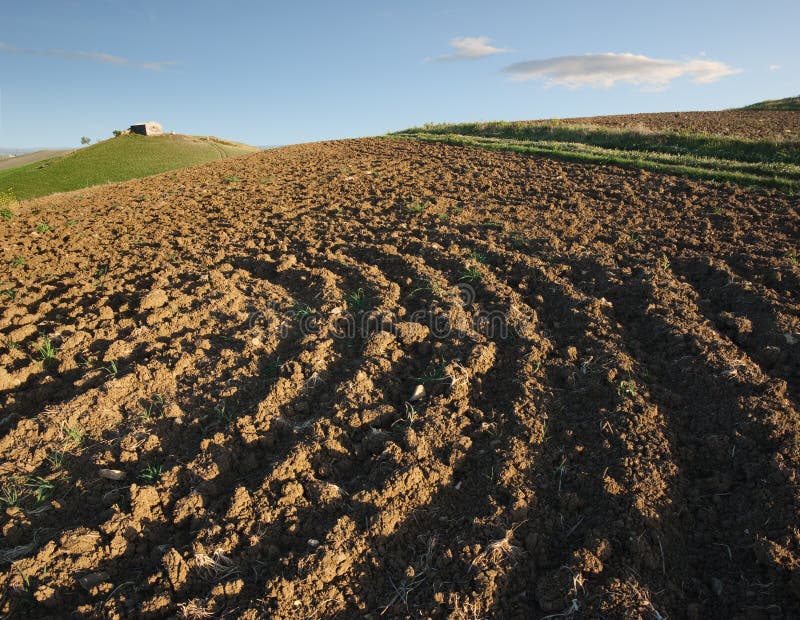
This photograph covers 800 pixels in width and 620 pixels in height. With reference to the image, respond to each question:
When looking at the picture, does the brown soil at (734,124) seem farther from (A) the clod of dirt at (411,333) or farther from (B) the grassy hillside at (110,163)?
(B) the grassy hillside at (110,163)

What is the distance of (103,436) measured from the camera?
4.03 m

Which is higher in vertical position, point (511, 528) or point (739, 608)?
point (511, 528)

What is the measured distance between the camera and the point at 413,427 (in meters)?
3.93

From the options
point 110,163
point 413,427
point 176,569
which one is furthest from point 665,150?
point 110,163

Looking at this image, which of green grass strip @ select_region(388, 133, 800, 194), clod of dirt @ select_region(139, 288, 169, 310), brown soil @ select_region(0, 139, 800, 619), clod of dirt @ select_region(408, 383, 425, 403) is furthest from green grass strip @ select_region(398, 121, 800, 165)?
clod of dirt @ select_region(139, 288, 169, 310)

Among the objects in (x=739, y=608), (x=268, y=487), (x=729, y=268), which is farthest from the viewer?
(x=729, y=268)

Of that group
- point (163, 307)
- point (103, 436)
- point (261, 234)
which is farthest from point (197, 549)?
point (261, 234)

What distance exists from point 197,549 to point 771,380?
4855 millimetres

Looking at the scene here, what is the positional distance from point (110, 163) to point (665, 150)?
24393mm

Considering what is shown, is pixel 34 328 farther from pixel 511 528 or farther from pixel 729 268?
pixel 729 268

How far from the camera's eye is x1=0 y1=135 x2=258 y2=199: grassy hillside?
782 inches

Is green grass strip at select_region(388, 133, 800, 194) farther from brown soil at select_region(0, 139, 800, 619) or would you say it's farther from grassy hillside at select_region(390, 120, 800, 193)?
brown soil at select_region(0, 139, 800, 619)

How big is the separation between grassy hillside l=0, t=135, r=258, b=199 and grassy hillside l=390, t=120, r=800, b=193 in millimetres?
12174

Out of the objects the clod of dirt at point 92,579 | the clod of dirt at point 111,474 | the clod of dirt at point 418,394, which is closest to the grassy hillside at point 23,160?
the clod of dirt at point 111,474
